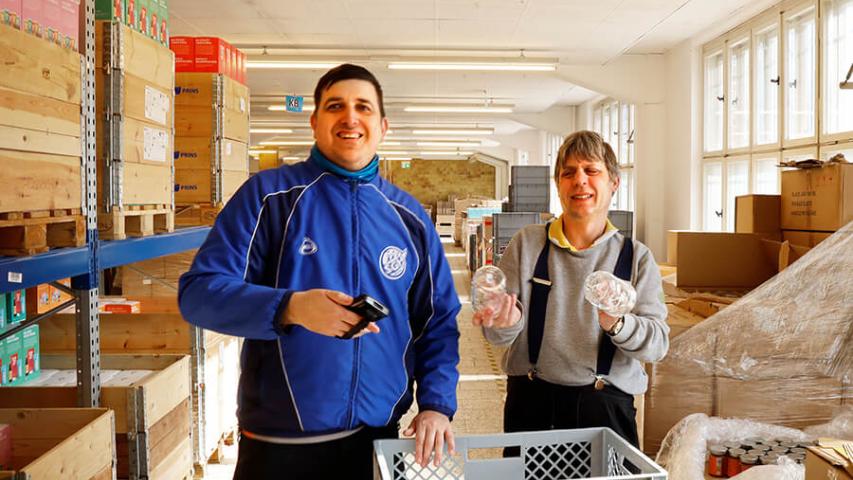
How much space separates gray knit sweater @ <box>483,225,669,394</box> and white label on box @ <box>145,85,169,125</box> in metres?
1.85

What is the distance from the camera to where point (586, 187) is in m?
2.10

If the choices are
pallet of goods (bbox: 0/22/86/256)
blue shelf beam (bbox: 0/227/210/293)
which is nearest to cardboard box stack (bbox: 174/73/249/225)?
blue shelf beam (bbox: 0/227/210/293)

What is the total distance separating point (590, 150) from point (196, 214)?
2.91m

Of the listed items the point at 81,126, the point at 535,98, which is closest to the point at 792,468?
the point at 81,126

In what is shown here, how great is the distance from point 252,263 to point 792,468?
2.06 m

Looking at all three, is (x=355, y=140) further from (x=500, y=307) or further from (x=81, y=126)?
(x=81, y=126)

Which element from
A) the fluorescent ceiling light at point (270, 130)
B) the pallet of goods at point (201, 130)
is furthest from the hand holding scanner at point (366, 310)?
the fluorescent ceiling light at point (270, 130)

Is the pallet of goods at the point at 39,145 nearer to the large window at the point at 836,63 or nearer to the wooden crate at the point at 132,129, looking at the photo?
the wooden crate at the point at 132,129

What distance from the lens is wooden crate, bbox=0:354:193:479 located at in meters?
2.81

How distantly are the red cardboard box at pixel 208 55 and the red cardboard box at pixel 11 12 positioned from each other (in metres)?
2.21

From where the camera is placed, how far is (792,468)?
2.53 meters

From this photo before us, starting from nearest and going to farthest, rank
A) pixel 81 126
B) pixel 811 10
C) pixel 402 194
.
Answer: pixel 402 194
pixel 81 126
pixel 811 10

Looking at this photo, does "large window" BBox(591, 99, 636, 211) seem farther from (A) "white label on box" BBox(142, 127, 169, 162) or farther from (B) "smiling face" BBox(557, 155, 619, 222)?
(B) "smiling face" BBox(557, 155, 619, 222)

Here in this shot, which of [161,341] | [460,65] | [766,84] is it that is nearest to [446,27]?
[460,65]
